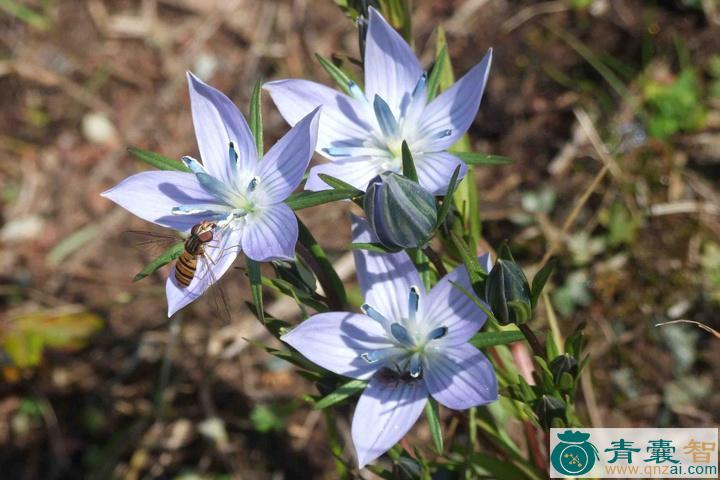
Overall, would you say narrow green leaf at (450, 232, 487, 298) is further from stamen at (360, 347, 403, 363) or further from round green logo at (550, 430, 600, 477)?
round green logo at (550, 430, 600, 477)

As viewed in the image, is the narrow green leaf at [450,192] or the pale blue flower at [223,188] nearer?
the narrow green leaf at [450,192]

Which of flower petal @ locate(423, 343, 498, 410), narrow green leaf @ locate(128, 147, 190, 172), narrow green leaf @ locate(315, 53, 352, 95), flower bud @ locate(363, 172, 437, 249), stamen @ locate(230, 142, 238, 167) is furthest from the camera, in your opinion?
narrow green leaf @ locate(315, 53, 352, 95)

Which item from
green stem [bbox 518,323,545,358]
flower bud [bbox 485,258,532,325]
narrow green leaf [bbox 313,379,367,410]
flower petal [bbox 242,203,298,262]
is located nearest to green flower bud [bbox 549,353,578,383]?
green stem [bbox 518,323,545,358]

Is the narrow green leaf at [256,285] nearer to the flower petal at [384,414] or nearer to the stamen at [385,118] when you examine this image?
the flower petal at [384,414]

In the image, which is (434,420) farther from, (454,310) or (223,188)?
(223,188)

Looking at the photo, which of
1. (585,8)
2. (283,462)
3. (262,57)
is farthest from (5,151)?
(585,8)

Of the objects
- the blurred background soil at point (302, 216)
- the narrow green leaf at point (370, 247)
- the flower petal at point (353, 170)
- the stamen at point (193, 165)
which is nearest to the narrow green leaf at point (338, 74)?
the flower petal at point (353, 170)
